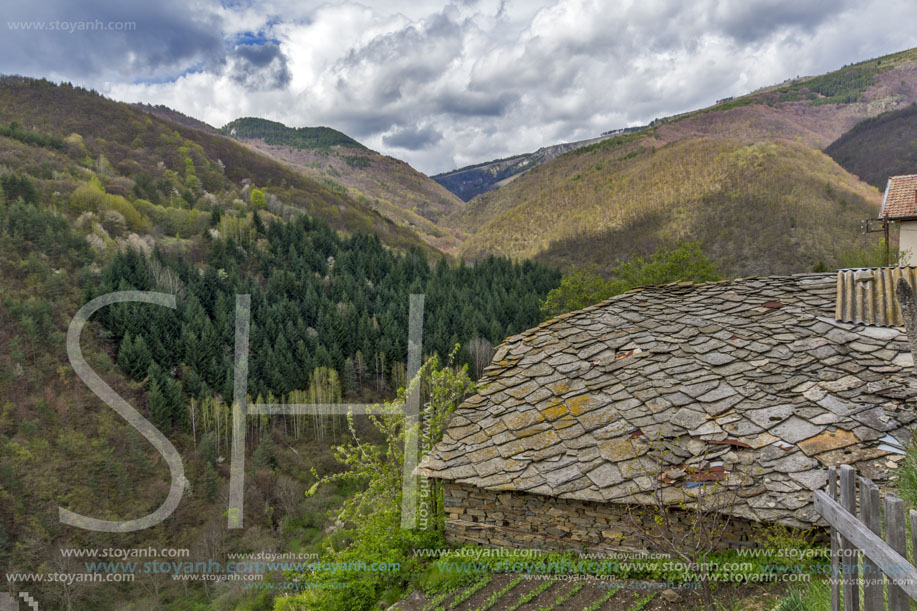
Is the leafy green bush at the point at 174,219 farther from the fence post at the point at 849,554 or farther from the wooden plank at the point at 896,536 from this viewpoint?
the wooden plank at the point at 896,536

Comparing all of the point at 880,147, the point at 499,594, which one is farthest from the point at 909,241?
the point at 880,147

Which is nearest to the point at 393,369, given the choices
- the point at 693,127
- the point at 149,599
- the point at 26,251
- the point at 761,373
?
the point at 149,599

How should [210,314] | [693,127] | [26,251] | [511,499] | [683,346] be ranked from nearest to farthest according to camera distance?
[511,499] < [683,346] < [26,251] < [210,314] < [693,127]

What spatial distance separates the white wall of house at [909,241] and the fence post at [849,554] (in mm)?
13725

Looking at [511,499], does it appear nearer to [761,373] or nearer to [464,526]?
[464,526]

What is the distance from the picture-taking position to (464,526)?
285 inches

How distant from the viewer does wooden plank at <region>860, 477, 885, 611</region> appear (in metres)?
2.68

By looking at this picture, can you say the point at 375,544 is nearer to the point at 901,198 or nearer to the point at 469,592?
the point at 469,592

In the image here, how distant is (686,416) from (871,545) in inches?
167

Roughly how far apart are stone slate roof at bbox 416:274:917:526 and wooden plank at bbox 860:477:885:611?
9.17 feet

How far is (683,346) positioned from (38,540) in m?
28.3

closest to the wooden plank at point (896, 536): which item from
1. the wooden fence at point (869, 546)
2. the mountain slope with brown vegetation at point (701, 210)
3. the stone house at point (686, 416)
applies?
the wooden fence at point (869, 546)

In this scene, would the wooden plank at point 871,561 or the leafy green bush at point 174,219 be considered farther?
the leafy green bush at point 174,219

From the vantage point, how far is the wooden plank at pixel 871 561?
2.68 meters
